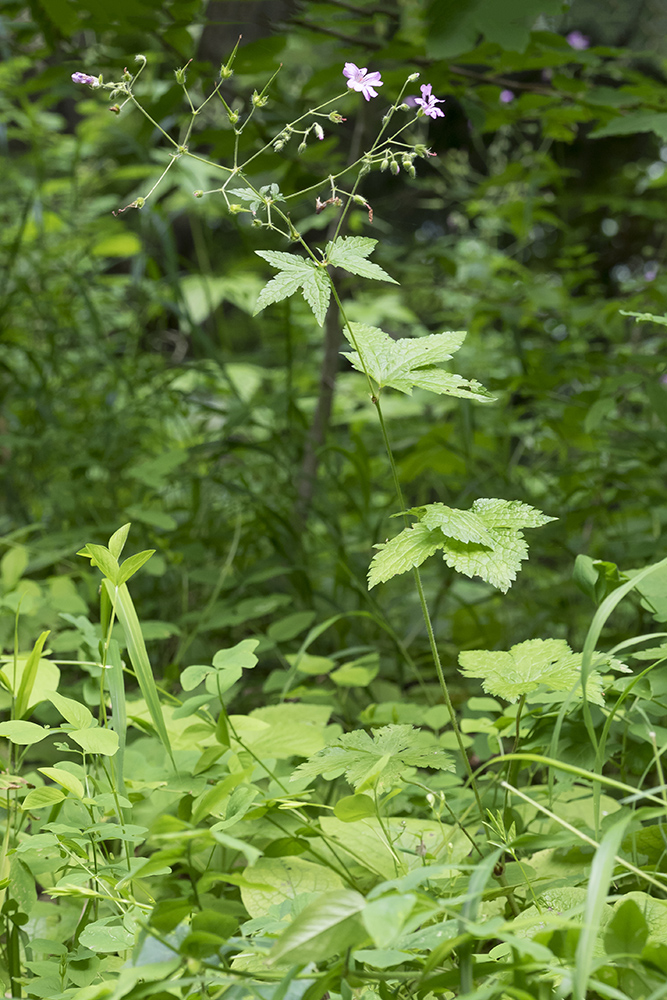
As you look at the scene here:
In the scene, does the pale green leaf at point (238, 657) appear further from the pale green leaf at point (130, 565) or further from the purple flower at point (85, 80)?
the purple flower at point (85, 80)

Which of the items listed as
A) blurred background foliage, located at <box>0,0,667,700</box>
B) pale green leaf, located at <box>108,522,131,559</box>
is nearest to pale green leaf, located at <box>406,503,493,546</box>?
pale green leaf, located at <box>108,522,131,559</box>

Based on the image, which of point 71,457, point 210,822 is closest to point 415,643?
point 210,822

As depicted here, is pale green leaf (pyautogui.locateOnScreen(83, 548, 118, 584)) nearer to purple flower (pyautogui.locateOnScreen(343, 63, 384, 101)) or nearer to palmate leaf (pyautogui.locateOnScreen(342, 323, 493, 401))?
palmate leaf (pyautogui.locateOnScreen(342, 323, 493, 401))

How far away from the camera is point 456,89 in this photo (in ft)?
4.02

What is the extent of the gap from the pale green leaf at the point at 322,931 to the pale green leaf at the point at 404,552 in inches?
7.7

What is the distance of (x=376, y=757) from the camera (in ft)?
1.71

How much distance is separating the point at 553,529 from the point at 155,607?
0.78 meters

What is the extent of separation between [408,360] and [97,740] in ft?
1.21

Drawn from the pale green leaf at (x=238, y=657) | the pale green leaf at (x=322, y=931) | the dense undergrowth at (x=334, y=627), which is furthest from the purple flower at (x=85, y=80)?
the pale green leaf at (x=322, y=931)

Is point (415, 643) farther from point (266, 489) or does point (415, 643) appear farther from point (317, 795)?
point (317, 795)

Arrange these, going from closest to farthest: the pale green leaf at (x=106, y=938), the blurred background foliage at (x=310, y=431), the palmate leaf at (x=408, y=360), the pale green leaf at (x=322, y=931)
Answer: the pale green leaf at (x=322, y=931) → the pale green leaf at (x=106, y=938) → the palmate leaf at (x=408, y=360) → the blurred background foliage at (x=310, y=431)

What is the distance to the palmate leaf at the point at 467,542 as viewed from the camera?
19.4 inches

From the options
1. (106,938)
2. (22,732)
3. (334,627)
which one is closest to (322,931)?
(106,938)

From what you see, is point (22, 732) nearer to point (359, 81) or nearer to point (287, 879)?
point (287, 879)
